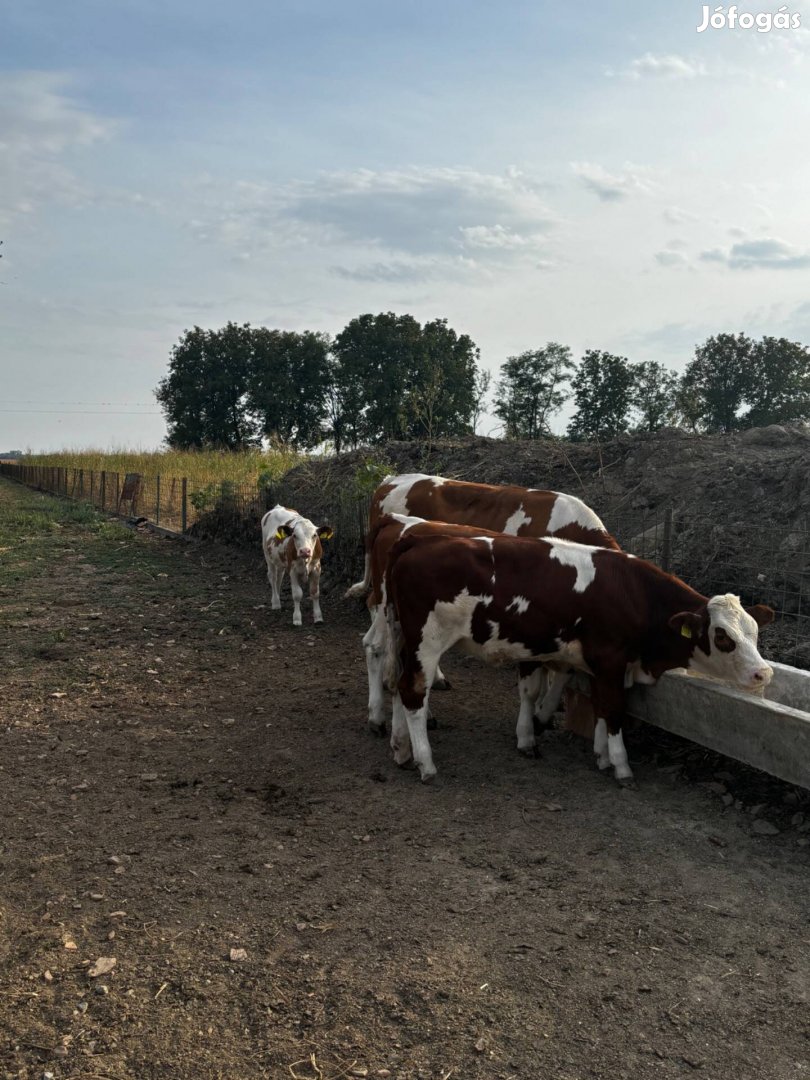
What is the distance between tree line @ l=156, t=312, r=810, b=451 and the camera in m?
32.5

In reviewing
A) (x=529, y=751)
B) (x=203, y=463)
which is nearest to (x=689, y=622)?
(x=529, y=751)

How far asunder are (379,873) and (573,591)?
2.39m

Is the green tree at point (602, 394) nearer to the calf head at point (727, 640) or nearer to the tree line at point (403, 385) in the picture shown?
the tree line at point (403, 385)

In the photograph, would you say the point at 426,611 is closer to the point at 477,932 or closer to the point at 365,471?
the point at 477,932

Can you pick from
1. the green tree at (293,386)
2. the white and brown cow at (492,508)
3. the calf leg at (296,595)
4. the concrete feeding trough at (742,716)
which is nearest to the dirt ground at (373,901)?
the concrete feeding trough at (742,716)

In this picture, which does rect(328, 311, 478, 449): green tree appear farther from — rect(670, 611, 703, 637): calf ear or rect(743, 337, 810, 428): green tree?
rect(670, 611, 703, 637): calf ear

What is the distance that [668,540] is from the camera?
8.73m

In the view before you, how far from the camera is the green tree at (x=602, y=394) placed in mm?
32688

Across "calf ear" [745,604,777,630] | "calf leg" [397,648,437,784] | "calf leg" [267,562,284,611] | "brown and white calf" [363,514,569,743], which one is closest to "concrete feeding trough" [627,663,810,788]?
"calf ear" [745,604,777,630]

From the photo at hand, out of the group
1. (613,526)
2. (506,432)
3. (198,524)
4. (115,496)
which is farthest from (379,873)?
(115,496)

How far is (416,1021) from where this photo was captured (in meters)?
3.42

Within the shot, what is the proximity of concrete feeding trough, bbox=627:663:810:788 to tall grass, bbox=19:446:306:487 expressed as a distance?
13.0 metres

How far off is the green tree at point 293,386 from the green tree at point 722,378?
91.9ft

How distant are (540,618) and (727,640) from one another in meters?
1.20
